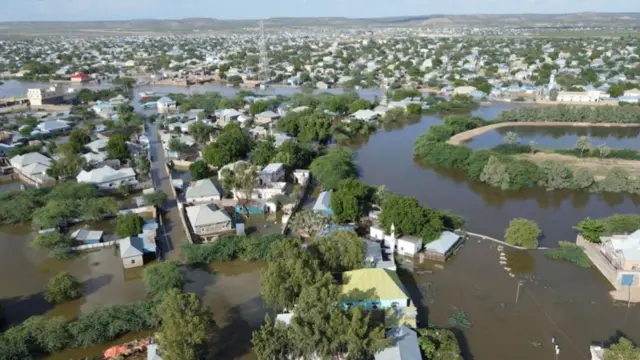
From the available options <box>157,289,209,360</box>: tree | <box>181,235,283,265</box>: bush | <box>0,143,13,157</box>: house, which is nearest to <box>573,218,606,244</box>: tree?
<box>181,235,283,265</box>: bush

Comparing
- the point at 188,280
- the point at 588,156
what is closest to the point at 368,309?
the point at 188,280

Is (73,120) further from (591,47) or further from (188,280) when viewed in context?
(591,47)

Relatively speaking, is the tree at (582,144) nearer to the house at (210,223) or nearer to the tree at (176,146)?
the house at (210,223)

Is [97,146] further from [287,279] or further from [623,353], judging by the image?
[623,353]

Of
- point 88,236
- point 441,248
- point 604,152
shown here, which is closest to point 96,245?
point 88,236

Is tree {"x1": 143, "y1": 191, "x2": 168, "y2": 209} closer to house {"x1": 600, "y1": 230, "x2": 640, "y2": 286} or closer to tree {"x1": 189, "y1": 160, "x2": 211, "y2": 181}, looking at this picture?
tree {"x1": 189, "y1": 160, "x2": 211, "y2": 181}
